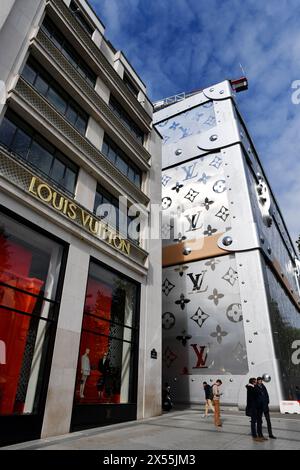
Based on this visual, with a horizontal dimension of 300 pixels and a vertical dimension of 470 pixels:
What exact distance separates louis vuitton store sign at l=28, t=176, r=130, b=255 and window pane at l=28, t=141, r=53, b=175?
893 mm

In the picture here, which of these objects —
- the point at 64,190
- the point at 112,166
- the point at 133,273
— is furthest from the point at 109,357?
the point at 112,166

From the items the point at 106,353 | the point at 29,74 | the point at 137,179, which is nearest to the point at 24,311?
the point at 106,353

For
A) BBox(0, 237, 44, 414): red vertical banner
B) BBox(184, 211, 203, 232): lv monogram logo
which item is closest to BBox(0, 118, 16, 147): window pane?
BBox(0, 237, 44, 414): red vertical banner

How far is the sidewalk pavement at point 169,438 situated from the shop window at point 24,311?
142cm

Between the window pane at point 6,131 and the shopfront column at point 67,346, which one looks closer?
the shopfront column at point 67,346

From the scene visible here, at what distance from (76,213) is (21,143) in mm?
3131

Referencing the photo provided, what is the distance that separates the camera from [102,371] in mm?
11922

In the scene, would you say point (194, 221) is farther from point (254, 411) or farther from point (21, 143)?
point (254, 411)

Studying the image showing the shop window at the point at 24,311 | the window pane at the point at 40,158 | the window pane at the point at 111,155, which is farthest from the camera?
the window pane at the point at 111,155

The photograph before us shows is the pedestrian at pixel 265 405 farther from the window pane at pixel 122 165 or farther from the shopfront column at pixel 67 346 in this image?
the window pane at pixel 122 165

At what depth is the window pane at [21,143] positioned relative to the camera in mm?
10617

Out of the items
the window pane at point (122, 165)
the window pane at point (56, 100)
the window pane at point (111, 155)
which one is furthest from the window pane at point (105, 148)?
the window pane at point (56, 100)

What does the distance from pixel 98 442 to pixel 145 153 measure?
590 inches

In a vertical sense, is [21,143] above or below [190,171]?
below
